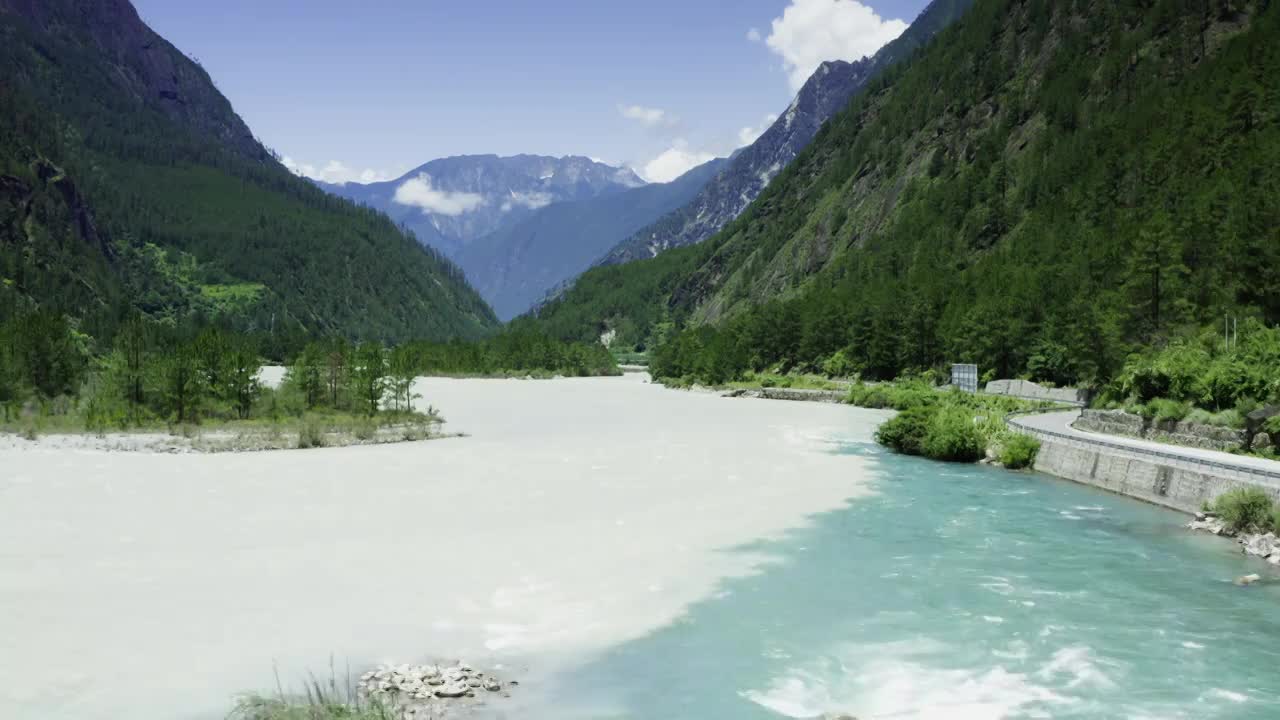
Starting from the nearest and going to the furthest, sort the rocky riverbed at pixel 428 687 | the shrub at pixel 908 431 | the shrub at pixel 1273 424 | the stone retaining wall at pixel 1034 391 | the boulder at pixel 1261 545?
the rocky riverbed at pixel 428 687, the boulder at pixel 1261 545, the shrub at pixel 1273 424, the shrub at pixel 908 431, the stone retaining wall at pixel 1034 391

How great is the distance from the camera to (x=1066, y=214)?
12450cm

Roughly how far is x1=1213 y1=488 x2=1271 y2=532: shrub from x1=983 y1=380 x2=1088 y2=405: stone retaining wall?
157ft

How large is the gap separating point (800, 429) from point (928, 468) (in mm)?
24618

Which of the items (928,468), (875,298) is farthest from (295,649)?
(875,298)

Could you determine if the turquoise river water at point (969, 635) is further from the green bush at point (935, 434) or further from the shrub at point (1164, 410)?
the green bush at point (935, 434)

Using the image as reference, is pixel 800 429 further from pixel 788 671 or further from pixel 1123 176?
pixel 1123 176

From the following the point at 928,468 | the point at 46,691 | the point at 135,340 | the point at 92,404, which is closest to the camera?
the point at 46,691

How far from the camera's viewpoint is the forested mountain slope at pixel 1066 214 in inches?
2682

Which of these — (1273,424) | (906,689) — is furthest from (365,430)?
(906,689)

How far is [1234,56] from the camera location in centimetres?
12256

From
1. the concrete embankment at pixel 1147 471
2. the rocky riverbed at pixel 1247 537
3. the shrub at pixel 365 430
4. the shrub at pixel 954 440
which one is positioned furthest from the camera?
the shrub at pixel 365 430

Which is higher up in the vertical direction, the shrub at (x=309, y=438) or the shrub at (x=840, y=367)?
the shrub at (x=840, y=367)

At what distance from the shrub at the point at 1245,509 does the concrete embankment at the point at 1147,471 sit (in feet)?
1.26

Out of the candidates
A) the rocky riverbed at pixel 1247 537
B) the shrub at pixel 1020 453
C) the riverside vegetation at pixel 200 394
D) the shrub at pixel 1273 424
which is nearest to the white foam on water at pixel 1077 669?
the rocky riverbed at pixel 1247 537
